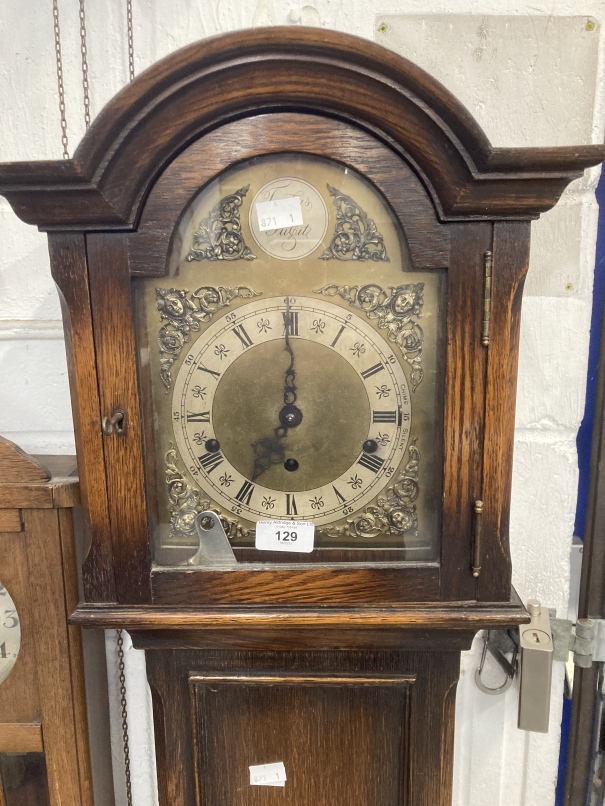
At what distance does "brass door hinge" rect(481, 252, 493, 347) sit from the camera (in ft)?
1.87

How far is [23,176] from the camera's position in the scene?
1.78ft

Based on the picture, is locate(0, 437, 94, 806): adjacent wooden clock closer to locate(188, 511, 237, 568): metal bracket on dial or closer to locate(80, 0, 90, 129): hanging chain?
locate(188, 511, 237, 568): metal bracket on dial

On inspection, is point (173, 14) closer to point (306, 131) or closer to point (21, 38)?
point (21, 38)

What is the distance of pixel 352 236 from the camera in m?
0.59

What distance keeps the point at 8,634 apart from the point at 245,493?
41 cm

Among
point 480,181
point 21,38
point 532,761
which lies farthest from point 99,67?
point 532,761

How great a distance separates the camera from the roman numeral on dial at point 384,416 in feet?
2.03

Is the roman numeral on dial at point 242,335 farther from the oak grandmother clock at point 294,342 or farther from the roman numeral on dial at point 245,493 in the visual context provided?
the roman numeral on dial at point 245,493

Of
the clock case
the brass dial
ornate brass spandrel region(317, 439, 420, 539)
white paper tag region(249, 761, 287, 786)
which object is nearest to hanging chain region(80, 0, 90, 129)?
the clock case

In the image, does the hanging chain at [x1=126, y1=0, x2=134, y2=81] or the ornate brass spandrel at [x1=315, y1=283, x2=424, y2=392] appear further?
the hanging chain at [x1=126, y1=0, x2=134, y2=81]

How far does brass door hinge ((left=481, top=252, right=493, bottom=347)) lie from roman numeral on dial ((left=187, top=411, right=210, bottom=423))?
0.30 metres

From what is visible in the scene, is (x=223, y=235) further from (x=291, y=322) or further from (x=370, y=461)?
(x=370, y=461)

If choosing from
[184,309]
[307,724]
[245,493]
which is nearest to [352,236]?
[184,309]

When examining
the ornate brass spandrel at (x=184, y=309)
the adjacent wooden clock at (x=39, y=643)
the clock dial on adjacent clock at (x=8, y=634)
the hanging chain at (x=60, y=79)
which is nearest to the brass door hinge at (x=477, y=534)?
the ornate brass spandrel at (x=184, y=309)
